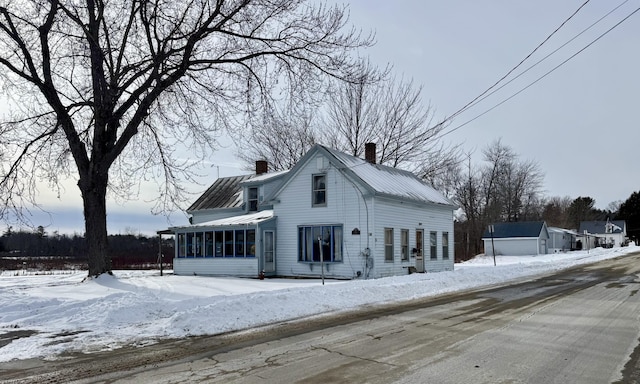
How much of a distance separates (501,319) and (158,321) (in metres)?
7.07

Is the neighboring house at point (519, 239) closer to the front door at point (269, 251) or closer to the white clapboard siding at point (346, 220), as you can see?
the white clapboard siding at point (346, 220)

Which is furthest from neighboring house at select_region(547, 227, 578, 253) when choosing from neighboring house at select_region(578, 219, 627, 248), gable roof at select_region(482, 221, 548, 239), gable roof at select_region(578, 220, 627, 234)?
neighboring house at select_region(578, 219, 627, 248)

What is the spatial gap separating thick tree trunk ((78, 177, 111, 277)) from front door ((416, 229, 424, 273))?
14232 mm

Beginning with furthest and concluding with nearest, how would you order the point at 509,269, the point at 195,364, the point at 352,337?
the point at 509,269 → the point at 352,337 → the point at 195,364

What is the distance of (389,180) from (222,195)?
13808mm

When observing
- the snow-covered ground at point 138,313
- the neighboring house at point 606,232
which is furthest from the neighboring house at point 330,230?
the neighboring house at point 606,232

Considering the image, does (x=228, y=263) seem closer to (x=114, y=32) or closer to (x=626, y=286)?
(x=114, y=32)

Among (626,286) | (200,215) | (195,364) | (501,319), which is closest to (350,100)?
(200,215)

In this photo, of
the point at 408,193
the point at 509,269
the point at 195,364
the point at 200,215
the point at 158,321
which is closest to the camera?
the point at 195,364

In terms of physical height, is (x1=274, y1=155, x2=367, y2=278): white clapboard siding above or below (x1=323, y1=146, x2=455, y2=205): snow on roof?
below

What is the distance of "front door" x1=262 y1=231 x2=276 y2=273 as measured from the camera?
2383cm

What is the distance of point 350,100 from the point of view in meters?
37.5

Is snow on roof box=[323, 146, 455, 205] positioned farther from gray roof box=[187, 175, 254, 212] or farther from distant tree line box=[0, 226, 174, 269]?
distant tree line box=[0, 226, 174, 269]

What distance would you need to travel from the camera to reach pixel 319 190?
910 inches
